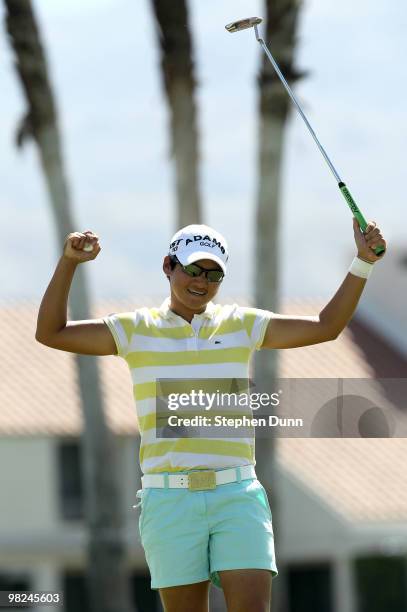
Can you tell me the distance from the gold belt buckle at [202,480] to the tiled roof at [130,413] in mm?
29541

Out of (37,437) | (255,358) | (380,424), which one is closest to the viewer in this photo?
(380,424)

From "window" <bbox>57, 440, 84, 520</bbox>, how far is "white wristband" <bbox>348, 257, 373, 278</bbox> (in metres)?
31.4

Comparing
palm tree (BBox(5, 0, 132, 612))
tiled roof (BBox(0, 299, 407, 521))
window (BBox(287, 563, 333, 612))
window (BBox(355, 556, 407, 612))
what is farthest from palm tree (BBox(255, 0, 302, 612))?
window (BBox(287, 563, 333, 612))

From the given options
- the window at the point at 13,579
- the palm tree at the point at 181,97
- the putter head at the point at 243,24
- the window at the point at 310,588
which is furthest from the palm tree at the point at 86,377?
the window at the point at 310,588

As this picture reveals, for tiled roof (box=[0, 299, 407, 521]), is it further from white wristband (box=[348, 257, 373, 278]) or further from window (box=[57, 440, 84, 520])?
white wristband (box=[348, 257, 373, 278])

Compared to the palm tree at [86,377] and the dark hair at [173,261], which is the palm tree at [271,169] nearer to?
the palm tree at [86,377]

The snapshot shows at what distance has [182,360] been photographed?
17.2 feet

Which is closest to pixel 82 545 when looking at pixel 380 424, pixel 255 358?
pixel 255 358

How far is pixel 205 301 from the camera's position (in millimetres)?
5348

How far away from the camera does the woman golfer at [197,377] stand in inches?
204

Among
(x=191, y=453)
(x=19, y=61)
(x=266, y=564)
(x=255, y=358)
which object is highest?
(x=19, y=61)

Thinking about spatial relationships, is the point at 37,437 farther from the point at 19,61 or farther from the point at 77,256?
the point at 77,256

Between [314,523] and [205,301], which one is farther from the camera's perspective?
[314,523]

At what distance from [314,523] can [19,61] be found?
21.3 m
